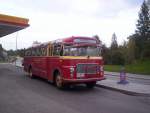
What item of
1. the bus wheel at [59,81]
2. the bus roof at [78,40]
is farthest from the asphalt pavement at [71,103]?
the bus roof at [78,40]

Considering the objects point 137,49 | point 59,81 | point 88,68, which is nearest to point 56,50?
point 59,81

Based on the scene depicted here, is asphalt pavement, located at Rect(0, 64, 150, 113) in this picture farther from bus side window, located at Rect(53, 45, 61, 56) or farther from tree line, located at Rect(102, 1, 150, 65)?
tree line, located at Rect(102, 1, 150, 65)

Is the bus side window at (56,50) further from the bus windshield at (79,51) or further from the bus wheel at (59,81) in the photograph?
the bus wheel at (59,81)

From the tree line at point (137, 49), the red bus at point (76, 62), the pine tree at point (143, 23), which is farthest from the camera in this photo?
the pine tree at point (143, 23)

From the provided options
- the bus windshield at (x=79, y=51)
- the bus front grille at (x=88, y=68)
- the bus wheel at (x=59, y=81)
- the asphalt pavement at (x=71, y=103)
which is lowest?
the asphalt pavement at (x=71, y=103)

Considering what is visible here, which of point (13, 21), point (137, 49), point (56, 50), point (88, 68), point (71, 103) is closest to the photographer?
point (71, 103)

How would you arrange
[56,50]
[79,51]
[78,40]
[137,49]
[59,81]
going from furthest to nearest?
[137,49] → [56,50] → [59,81] → [78,40] → [79,51]

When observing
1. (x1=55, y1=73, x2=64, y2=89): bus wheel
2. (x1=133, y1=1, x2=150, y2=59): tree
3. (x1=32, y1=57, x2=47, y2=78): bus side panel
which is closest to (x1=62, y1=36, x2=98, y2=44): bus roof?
(x1=55, y1=73, x2=64, y2=89): bus wheel

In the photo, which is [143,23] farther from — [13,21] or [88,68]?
[88,68]

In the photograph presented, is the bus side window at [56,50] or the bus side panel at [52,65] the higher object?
the bus side window at [56,50]

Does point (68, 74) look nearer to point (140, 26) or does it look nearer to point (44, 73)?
point (44, 73)

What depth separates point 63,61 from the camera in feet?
50.1

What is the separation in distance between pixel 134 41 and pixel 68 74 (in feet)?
273

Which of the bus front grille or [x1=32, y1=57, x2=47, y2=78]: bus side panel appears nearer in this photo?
the bus front grille
